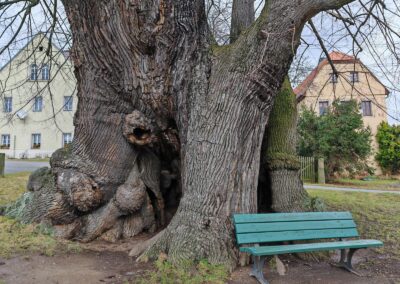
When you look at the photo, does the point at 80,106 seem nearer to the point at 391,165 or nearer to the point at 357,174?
the point at 357,174

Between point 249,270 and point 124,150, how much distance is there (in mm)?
2670

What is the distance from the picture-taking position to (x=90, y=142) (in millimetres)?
5477

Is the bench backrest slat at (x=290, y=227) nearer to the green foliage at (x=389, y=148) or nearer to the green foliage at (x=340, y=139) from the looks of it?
the green foliage at (x=340, y=139)

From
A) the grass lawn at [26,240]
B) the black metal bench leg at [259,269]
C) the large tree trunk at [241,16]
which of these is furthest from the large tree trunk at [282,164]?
the grass lawn at [26,240]

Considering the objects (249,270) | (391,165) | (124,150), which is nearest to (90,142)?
(124,150)

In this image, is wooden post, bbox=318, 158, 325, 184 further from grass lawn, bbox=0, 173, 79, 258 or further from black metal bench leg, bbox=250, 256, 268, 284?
grass lawn, bbox=0, 173, 79, 258

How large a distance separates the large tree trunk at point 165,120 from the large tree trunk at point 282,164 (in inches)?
37.5

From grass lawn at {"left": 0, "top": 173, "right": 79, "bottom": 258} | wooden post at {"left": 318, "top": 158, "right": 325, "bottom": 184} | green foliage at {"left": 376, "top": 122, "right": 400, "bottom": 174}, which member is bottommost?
grass lawn at {"left": 0, "top": 173, "right": 79, "bottom": 258}

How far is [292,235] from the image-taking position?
14.5 ft

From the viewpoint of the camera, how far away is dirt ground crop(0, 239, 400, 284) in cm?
379

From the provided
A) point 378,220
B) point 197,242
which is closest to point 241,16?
point 197,242

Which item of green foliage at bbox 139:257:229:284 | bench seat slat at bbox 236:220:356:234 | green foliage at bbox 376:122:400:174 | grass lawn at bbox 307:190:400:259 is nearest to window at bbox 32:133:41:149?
green foliage at bbox 376:122:400:174

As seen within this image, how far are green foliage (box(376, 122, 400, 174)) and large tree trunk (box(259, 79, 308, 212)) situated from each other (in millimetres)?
20474

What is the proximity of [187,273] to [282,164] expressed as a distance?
257 centimetres
